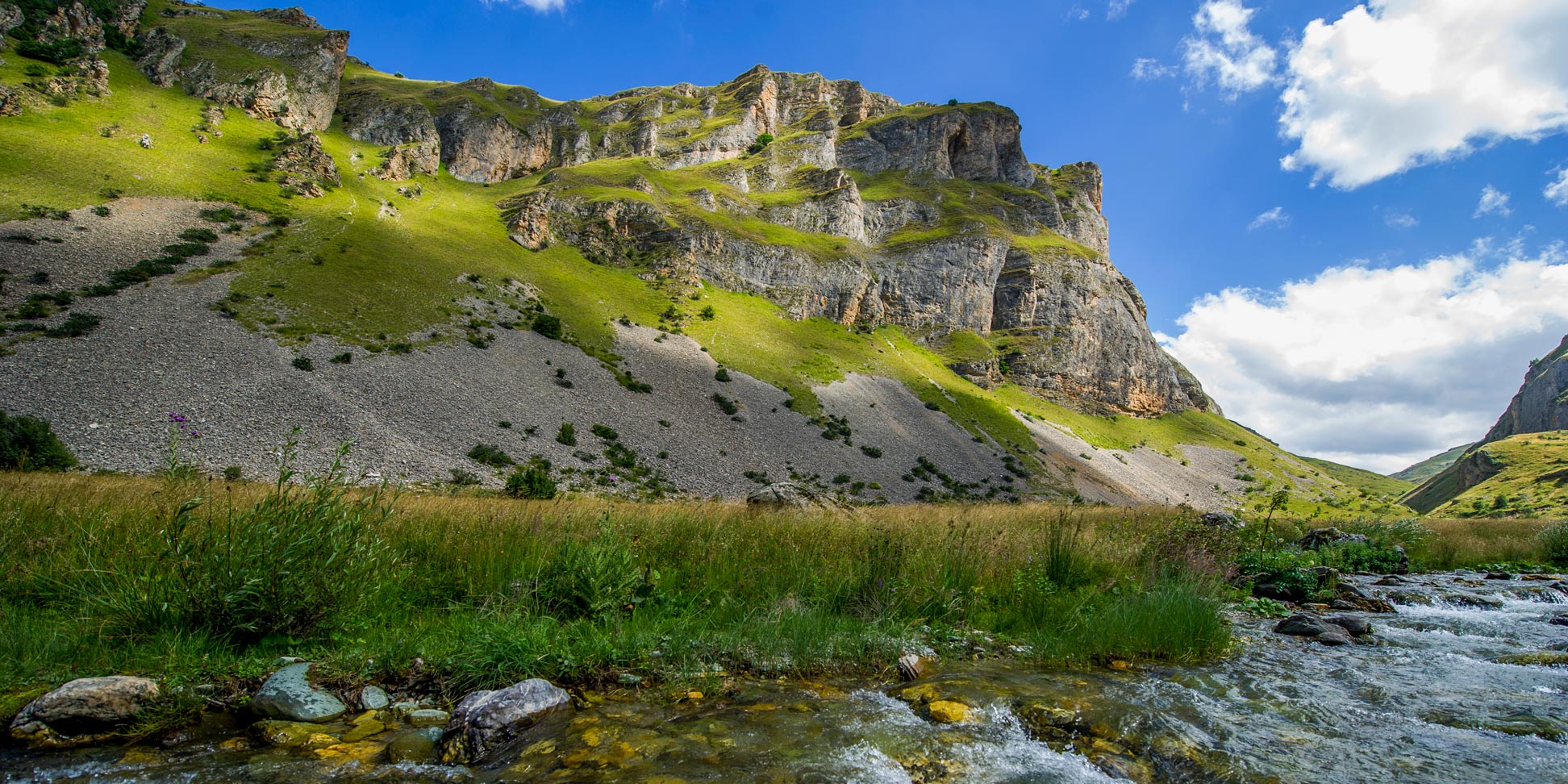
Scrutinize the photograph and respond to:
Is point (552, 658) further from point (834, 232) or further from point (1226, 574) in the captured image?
point (834, 232)

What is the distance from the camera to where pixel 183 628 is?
4.08m

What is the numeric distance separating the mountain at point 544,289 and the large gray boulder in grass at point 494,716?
16.8 meters

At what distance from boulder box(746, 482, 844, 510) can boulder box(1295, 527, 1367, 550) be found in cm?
1569

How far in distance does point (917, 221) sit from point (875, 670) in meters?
115

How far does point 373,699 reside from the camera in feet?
12.6

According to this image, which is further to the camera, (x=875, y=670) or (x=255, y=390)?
(x=255, y=390)

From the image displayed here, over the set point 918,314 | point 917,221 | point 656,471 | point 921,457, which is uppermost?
point 917,221

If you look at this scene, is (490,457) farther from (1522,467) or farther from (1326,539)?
(1522,467)

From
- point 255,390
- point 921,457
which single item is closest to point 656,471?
point 255,390

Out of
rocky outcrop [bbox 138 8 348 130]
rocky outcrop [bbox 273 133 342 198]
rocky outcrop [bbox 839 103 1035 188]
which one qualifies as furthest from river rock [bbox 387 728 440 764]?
rocky outcrop [bbox 839 103 1035 188]

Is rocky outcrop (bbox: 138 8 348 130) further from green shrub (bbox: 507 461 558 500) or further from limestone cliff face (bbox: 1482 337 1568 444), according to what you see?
limestone cliff face (bbox: 1482 337 1568 444)

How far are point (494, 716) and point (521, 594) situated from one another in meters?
2.01

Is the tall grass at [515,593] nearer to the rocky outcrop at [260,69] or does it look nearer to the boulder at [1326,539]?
the boulder at [1326,539]

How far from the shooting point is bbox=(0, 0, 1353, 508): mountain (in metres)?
31.9
